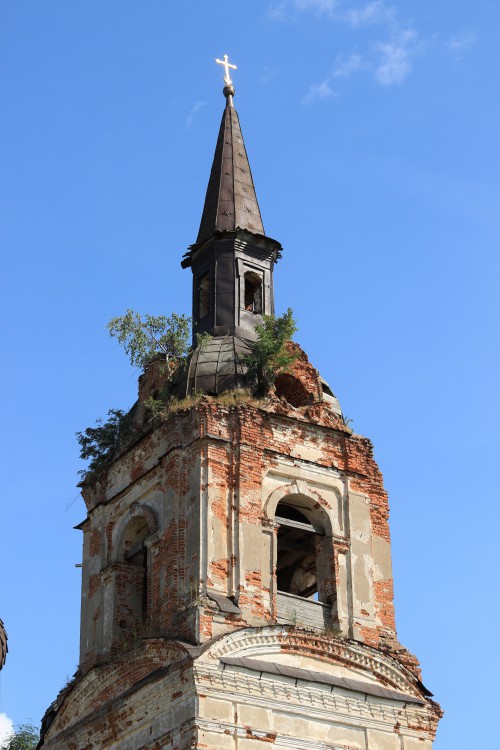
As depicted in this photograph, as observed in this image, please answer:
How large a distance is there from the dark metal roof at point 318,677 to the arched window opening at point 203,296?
6399 millimetres

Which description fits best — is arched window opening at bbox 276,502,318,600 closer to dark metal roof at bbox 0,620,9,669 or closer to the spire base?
dark metal roof at bbox 0,620,9,669

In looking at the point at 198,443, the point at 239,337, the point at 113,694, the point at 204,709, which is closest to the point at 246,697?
the point at 204,709

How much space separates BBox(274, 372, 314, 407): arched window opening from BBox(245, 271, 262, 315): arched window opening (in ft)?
5.10

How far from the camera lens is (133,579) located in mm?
22656

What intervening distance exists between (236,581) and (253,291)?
5.76 metres

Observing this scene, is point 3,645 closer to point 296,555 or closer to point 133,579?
point 133,579

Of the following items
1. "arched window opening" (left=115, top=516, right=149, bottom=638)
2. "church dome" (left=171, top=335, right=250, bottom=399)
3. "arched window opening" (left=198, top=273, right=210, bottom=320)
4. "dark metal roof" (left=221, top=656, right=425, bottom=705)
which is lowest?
"dark metal roof" (left=221, top=656, right=425, bottom=705)

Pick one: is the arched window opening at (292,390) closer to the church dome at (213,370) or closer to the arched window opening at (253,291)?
the church dome at (213,370)

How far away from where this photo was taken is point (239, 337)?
77.7ft

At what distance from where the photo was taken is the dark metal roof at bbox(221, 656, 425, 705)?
65.8 ft

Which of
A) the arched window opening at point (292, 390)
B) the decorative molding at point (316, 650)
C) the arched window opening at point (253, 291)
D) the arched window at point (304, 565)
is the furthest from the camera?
the arched window opening at point (253, 291)

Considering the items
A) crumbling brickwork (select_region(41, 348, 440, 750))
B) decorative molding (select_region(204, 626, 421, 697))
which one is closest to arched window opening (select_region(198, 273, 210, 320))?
crumbling brickwork (select_region(41, 348, 440, 750))

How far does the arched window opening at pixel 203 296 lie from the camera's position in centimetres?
2475

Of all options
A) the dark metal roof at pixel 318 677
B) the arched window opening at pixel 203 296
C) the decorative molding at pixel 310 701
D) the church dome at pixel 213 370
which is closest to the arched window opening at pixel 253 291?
the arched window opening at pixel 203 296
